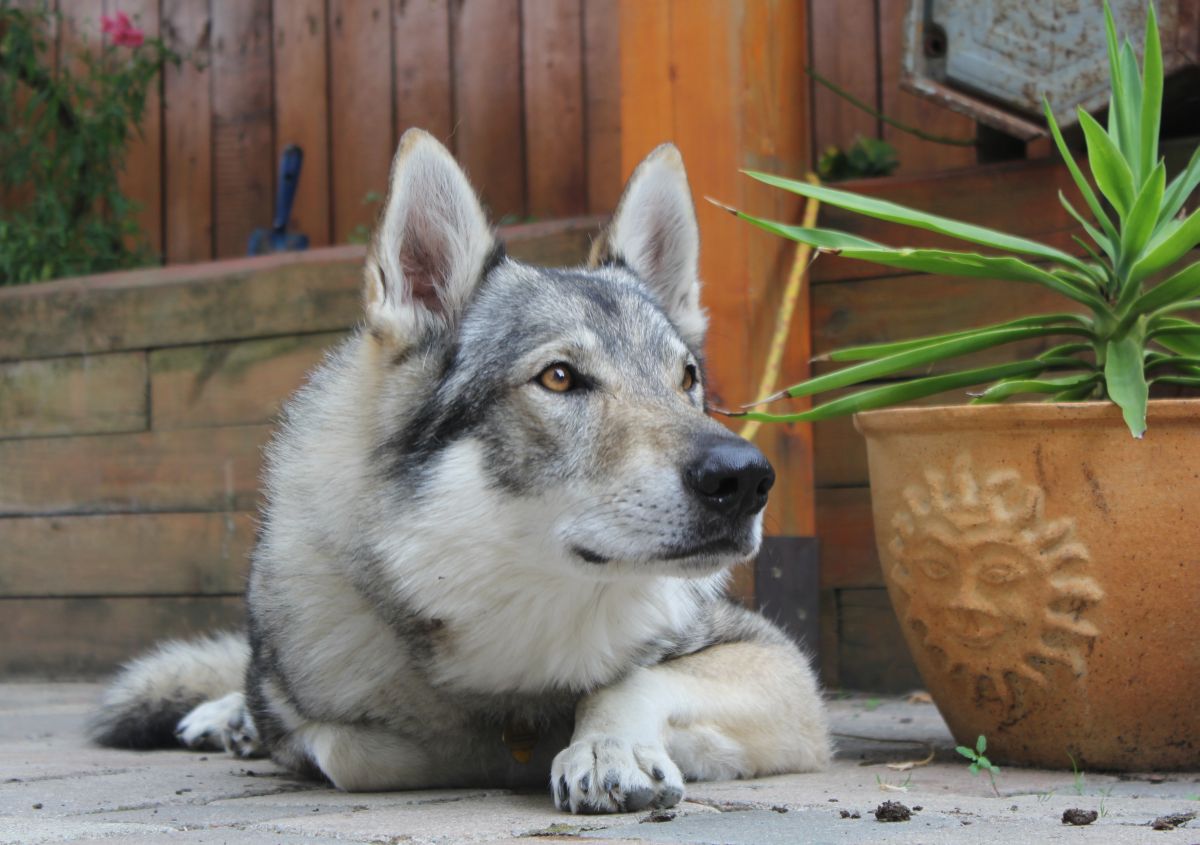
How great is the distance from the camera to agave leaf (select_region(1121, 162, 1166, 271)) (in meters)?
2.71

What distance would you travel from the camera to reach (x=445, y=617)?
2568 millimetres

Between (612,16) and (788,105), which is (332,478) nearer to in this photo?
(788,105)

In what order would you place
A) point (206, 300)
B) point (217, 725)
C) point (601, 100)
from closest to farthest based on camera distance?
point (217, 725), point (206, 300), point (601, 100)

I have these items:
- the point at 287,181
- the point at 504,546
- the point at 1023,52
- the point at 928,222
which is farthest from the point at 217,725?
the point at 287,181

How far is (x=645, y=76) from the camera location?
4.16 m

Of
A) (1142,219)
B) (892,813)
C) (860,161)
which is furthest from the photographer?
(860,161)

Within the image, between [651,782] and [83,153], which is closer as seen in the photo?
[651,782]

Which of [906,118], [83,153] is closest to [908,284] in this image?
[906,118]

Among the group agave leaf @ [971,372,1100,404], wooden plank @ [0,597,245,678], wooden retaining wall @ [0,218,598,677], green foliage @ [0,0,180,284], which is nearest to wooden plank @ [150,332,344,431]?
wooden retaining wall @ [0,218,598,677]

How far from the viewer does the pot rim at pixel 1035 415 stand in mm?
2670

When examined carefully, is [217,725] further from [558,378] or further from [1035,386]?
[1035,386]

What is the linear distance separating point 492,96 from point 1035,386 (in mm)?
3436

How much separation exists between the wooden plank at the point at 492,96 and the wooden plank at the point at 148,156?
1.60 meters

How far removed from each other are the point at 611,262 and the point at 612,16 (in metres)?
2.54
